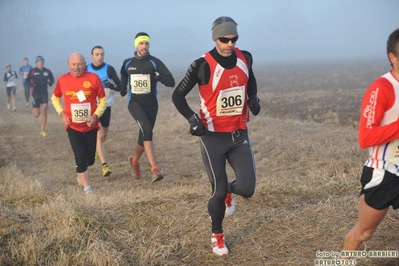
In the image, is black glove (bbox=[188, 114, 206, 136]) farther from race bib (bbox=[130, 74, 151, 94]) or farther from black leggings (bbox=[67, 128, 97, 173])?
race bib (bbox=[130, 74, 151, 94])

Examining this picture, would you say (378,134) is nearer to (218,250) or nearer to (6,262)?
(218,250)

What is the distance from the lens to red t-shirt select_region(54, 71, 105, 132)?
290 inches

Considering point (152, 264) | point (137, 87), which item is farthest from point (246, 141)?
point (137, 87)

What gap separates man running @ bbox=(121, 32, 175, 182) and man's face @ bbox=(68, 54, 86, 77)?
142 cm

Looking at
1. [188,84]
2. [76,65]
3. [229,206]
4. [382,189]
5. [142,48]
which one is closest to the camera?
[382,189]

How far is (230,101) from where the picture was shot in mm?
4906

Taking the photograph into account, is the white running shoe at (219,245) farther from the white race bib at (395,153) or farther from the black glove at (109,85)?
the black glove at (109,85)

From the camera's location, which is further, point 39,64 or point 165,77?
point 39,64

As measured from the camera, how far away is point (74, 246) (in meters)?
4.66

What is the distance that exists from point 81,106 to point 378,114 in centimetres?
495

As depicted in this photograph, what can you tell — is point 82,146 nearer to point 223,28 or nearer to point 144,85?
point 144,85

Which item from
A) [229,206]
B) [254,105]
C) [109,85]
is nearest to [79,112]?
[109,85]

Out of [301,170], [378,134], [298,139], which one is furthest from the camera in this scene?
[298,139]

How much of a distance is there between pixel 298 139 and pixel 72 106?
571cm
